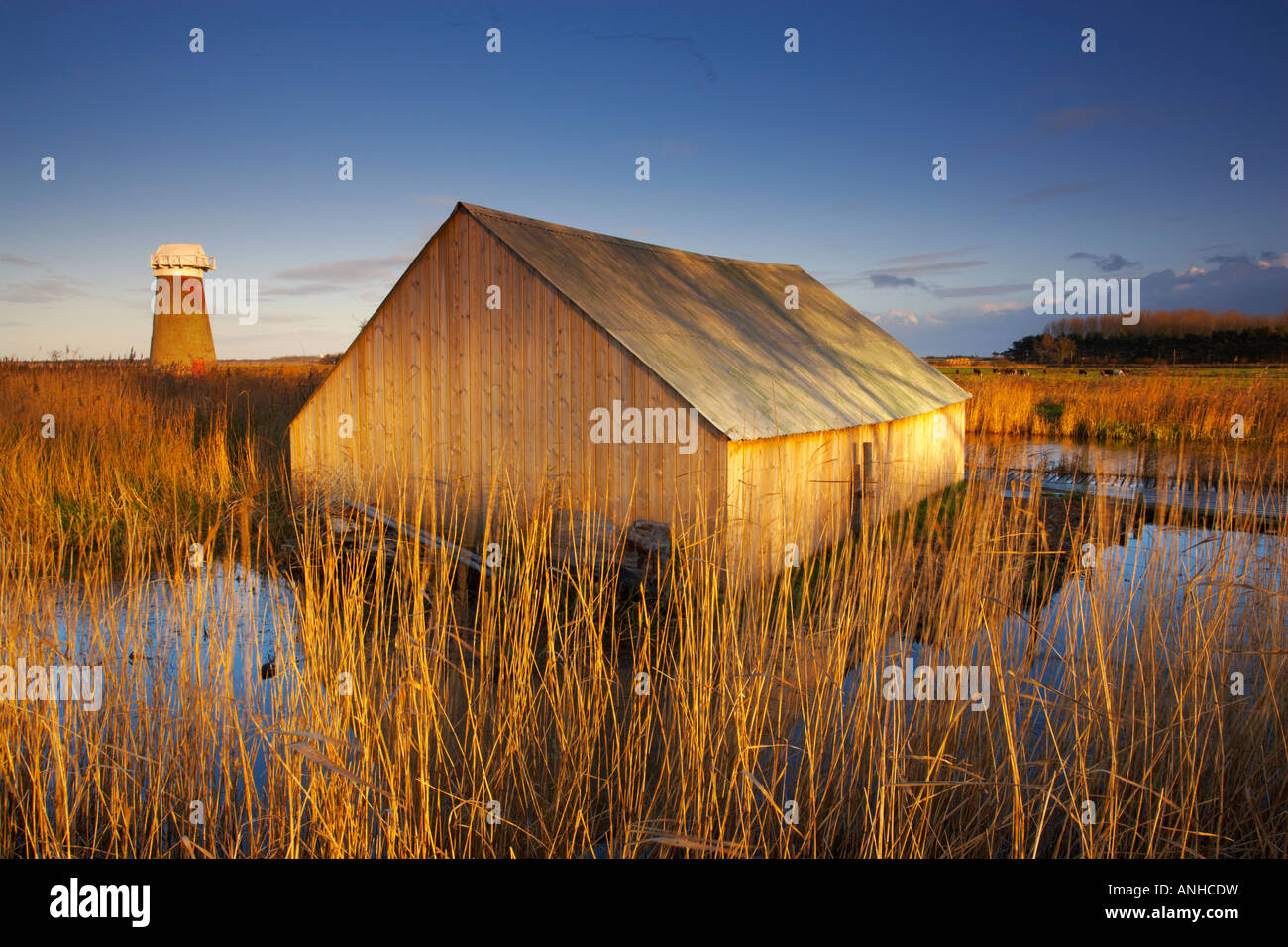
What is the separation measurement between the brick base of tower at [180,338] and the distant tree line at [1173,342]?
49.5 metres

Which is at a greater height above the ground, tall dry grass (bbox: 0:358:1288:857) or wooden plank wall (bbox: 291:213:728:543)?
wooden plank wall (bbox: 291:213:728:543)

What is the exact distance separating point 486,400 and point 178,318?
2566 centimetres

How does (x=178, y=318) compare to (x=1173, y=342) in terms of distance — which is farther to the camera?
(x=1173, y=342)

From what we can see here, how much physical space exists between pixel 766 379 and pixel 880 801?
22.7ft

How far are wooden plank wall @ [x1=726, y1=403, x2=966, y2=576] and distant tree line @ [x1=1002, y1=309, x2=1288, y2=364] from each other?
4457 cm

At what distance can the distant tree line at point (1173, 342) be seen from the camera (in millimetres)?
50062

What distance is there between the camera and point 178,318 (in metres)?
29.1

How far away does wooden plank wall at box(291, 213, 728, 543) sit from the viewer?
24.8ft

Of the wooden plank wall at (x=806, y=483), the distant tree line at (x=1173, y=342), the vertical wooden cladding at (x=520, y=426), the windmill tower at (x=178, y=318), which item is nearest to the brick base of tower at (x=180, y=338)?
the windmill tower at (x=178, y=318)

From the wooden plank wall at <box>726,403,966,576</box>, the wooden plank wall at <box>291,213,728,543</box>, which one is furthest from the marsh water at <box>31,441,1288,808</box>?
the wooden plank wall at <box>291,213,728,543</box>

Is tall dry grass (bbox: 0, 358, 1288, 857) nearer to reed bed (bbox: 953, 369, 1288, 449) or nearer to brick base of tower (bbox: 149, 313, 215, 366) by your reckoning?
reed bed (bbox: 953, 369, 1288, 449)

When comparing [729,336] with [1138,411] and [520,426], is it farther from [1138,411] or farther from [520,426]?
[1138,411]

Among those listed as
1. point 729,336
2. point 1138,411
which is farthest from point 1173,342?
point 729,336
